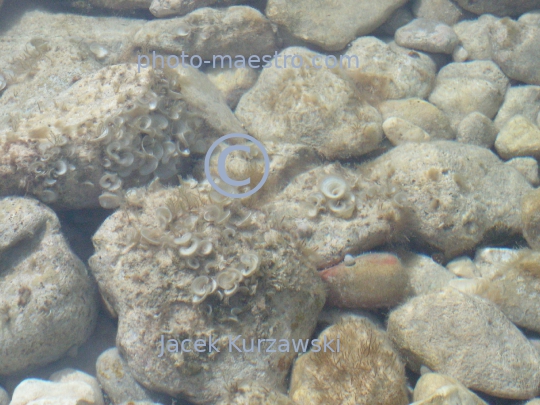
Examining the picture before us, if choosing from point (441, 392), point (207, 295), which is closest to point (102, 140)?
point (207, 295)

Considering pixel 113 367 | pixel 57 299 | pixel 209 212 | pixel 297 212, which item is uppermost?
pixel 209 212

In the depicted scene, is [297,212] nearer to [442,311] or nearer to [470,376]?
[442,311]

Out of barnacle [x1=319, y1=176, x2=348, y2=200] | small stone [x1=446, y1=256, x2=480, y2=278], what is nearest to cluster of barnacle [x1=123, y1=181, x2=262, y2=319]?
barnacle [x1=319, y1=176, x2=348, y2=200]

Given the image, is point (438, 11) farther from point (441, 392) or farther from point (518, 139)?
point (441, 392)

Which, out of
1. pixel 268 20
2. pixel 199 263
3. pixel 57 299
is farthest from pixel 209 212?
pixel 268 20

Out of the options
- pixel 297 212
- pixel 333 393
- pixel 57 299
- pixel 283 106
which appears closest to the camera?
pixel 333 393

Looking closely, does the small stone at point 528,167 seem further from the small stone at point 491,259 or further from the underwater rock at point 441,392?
the underwater rock at point 441,392

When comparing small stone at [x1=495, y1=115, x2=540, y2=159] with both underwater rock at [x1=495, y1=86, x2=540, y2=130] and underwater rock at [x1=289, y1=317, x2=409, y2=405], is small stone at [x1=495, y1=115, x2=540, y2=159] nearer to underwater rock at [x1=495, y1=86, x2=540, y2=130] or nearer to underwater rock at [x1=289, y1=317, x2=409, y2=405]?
underwater rock at [x1=495, y1=86, x2=540, y2=130]
